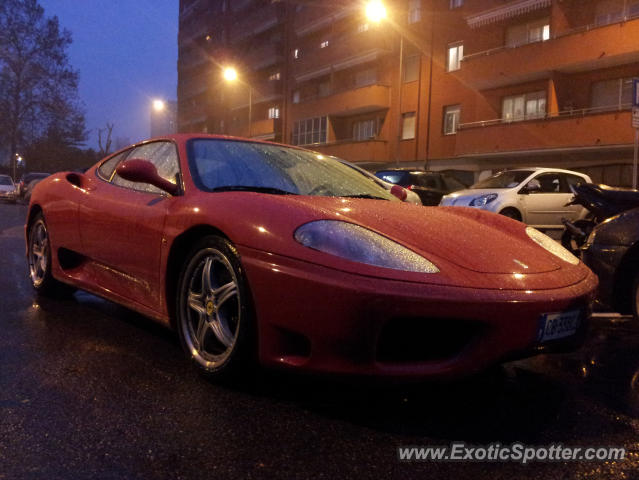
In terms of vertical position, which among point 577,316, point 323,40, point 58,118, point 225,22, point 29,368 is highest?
point 225,22

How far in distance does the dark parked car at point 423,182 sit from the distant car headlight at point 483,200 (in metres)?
1.62

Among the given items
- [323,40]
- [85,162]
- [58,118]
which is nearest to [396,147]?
[323,40]

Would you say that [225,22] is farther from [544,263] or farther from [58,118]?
[544,263]

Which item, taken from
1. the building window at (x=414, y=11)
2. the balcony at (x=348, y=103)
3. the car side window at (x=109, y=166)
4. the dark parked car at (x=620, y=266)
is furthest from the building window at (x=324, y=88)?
the dark parked car at (x=620, y=266)

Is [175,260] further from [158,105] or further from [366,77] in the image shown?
[158,105]

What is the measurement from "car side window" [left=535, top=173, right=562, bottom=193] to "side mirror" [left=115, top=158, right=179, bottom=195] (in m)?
10.2

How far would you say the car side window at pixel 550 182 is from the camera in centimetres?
1193

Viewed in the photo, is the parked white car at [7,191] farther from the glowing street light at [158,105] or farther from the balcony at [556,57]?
the balcony at [556,57]

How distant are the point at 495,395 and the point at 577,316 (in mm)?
488

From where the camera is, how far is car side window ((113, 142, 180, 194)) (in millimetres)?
3363

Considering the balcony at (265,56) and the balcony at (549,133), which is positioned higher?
the balcony at (265,56)

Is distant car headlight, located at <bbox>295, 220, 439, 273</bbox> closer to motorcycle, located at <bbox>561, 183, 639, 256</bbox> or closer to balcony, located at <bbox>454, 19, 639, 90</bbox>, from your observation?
motorcycle, located at <bbox>561, 183, 639, 256</bbox>

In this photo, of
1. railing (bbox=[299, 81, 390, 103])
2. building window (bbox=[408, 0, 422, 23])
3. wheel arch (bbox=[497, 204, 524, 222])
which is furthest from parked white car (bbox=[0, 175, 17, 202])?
wheel arch (bbox=[497, 204, 524, 222])

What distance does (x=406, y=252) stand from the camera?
2406mm
